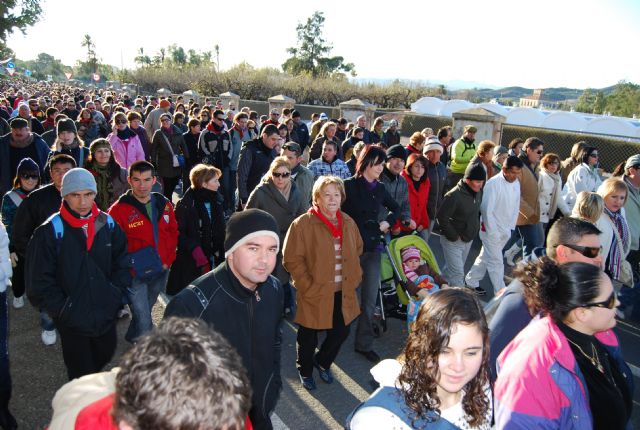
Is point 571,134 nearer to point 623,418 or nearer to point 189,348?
point 623,418

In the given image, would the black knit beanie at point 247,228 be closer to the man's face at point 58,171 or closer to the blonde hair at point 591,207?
the man's face at point 58,171

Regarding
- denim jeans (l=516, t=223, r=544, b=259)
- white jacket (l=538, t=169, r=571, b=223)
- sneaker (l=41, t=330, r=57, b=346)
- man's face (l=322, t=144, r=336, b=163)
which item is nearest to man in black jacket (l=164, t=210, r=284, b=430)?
sneaker (l=41, t=330, r=57, b=346)

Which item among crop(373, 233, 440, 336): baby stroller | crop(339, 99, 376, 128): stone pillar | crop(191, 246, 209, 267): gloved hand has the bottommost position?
crop(373, 233, 440, 336): baby stroller

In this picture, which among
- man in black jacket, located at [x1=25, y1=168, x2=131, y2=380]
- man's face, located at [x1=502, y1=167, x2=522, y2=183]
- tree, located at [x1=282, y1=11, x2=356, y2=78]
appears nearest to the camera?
man in black jacket, located at [x1=25, y1=168, x2=131, y2=380]

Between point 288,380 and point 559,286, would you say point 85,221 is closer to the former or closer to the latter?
point 288,380

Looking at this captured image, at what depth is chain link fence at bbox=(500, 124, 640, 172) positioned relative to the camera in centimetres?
1540

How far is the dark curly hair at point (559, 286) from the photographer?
2199 millimetres

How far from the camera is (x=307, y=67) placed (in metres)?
53.9

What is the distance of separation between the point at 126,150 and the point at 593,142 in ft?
52.7

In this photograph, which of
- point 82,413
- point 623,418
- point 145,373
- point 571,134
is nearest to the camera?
point 145,373

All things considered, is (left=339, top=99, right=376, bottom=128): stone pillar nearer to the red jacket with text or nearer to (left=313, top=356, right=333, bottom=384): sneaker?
the red jacket with text

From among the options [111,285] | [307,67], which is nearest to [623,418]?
[111,285]

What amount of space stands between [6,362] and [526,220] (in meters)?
6.35

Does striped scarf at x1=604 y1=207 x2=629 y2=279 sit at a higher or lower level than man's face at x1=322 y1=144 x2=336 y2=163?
lower
